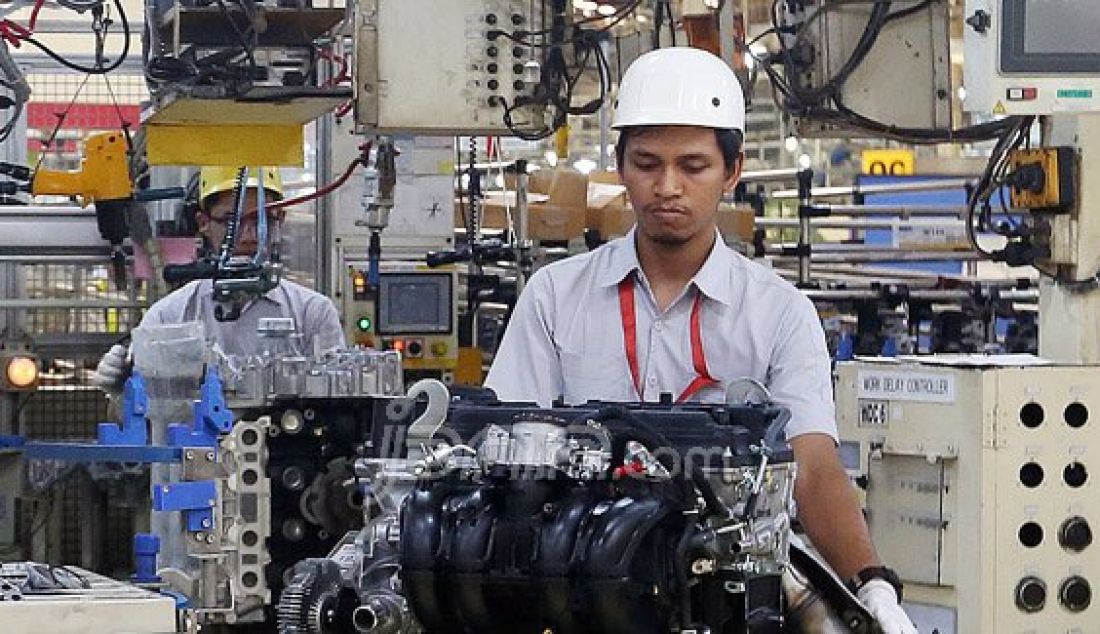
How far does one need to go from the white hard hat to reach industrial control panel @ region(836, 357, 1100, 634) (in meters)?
2.04

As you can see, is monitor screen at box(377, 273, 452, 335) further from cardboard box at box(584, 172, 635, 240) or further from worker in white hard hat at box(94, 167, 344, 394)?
worker in white hard hat at box(94, 167, 344, 394)

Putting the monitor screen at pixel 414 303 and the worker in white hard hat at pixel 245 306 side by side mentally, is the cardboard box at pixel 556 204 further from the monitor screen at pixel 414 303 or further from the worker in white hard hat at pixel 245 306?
the worker in white hard hat at pixel 245 306

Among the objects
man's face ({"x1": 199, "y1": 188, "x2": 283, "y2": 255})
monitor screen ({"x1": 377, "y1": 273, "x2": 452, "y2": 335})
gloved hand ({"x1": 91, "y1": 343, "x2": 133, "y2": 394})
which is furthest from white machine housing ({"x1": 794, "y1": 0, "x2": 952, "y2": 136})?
monitor screen ({"x1": 377, "y1": 273, "x2": 452, "y2": 335})

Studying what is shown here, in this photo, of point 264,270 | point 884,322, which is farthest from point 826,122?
point 884,322

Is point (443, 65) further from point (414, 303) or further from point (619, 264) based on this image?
point (414, 303)

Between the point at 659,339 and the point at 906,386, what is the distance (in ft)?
7.48

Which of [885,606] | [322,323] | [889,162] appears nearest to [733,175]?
[885,606]

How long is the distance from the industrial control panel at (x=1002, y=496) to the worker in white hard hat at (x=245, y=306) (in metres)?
2.35

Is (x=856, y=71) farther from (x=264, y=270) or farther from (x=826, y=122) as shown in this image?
(x=264, y=270)

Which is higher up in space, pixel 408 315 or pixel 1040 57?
pixel 1040 57

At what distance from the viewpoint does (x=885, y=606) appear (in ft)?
14.1

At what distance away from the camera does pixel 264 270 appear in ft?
25.8

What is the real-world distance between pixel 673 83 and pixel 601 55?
2.97 metres

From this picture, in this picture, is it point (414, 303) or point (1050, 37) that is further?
point (414, 303)
